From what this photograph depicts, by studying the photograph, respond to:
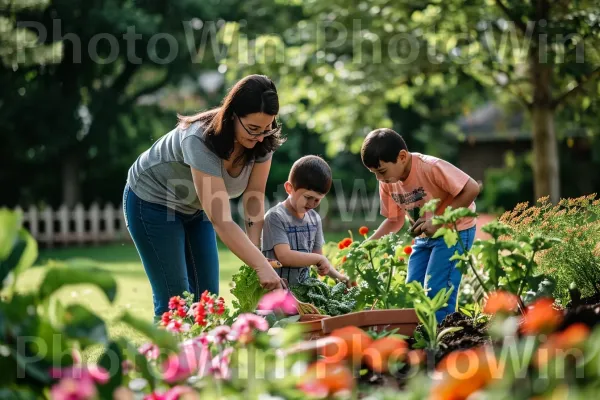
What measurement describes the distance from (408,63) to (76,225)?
1022 centimetres

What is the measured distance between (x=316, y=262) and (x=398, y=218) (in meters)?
0.75

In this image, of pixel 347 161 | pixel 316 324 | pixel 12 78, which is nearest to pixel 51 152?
pixel 12 78

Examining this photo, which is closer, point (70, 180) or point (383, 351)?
point (383, 351)

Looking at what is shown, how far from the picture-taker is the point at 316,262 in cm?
381

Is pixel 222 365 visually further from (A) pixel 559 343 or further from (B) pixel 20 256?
(A) pixel 559 343

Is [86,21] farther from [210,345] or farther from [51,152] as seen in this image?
[210,345]

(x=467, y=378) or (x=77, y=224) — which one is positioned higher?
(x=467, y=378)

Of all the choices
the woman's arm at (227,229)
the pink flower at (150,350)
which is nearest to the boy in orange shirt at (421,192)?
the woman's arm at (227,229)

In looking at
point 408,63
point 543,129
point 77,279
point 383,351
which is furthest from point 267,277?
point 543,129

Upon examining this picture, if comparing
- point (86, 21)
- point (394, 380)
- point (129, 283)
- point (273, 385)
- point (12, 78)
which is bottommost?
point (129, 283)

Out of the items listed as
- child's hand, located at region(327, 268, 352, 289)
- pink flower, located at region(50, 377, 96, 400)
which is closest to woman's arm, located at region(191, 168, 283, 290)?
child's hand, located at region(327, 268, 352, 289)

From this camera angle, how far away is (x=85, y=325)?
197 centimetres

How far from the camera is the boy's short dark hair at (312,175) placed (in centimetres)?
378

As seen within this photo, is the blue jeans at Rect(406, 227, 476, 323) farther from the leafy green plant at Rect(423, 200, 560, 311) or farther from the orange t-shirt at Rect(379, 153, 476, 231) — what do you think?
the leafy green plant at Rect(423, 200, 560, 311)
